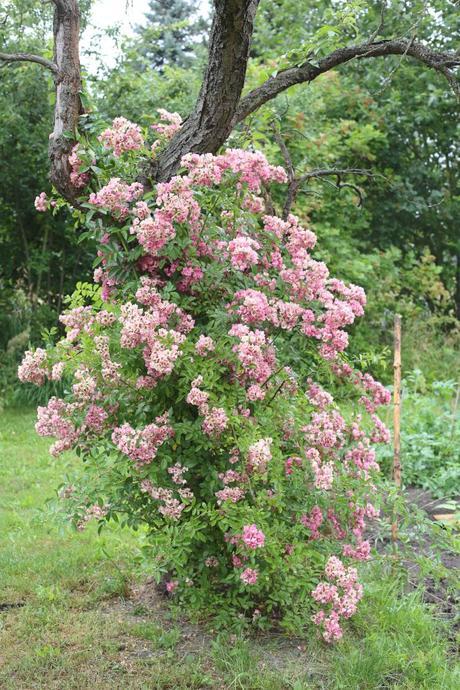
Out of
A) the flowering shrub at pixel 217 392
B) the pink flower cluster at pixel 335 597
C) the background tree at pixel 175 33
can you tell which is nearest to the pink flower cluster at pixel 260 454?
the flowering shrub at pixel 217 392

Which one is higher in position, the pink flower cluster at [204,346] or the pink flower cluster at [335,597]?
the pink flower cluster at [204,346]

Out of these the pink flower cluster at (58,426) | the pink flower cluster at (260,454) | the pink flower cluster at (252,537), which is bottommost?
the pink flower cluster at (252,537)

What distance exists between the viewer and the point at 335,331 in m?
2.95

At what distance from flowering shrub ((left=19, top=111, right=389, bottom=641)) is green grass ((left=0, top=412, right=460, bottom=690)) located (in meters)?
0.15

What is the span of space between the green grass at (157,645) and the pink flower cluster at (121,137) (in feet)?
5.15

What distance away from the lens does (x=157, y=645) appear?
315 centimetres

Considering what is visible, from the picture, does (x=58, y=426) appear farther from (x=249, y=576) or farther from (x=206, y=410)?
(x=249, y=576)

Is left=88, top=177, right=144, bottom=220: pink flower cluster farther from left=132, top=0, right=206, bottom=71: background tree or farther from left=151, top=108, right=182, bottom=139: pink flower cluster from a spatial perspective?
left=132, top=0, right=206, bottom=71: background tree

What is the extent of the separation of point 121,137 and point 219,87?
473 mm

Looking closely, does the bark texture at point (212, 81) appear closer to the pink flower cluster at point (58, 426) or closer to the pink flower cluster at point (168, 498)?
the pink flower cluster at point (58, 426)

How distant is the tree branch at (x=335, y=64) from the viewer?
11.5ft

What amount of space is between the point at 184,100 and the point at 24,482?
540 centimetres

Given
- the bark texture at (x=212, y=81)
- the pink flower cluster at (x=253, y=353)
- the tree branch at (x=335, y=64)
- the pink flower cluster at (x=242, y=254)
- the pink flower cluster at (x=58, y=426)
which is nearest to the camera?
the pink flower cluster at (x=253, y=353)

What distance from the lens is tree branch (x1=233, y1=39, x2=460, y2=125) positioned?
3.50 meters
